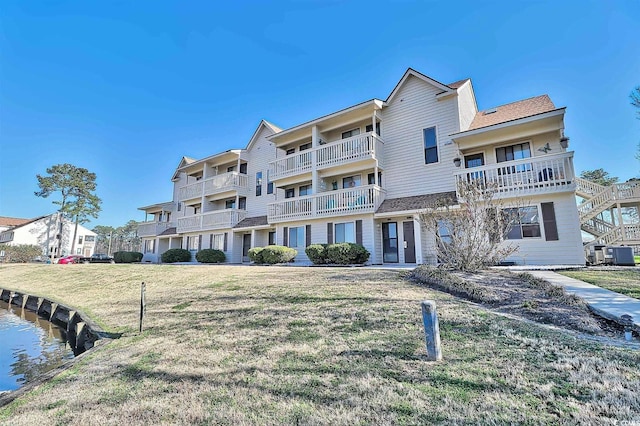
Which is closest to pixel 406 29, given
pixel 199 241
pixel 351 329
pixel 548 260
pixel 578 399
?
pixel 548 260

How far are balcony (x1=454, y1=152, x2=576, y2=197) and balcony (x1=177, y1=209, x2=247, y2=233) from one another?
17.4 m

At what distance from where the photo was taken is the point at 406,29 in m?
16.0

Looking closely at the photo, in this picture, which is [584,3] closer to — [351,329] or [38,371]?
[351,329]

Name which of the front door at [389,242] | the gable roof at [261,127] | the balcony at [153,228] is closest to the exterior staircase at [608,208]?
the front door at [389,242]

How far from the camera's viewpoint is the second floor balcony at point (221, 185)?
24.6 metres

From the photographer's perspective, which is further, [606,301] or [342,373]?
[606,301]

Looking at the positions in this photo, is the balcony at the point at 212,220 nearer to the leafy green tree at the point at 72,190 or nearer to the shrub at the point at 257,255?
the shrub at the point at 257,255

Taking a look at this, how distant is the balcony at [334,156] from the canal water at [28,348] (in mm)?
14314

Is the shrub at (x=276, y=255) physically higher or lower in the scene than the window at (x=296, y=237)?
lower

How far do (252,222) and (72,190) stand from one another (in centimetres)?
4539

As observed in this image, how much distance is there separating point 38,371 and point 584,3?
70.1 ft

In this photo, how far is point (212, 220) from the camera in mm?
25156

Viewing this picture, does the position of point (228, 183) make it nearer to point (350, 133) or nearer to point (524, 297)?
point (350, 133)

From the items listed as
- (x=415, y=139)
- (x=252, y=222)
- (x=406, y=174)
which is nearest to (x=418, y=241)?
(x=406, y=174)
